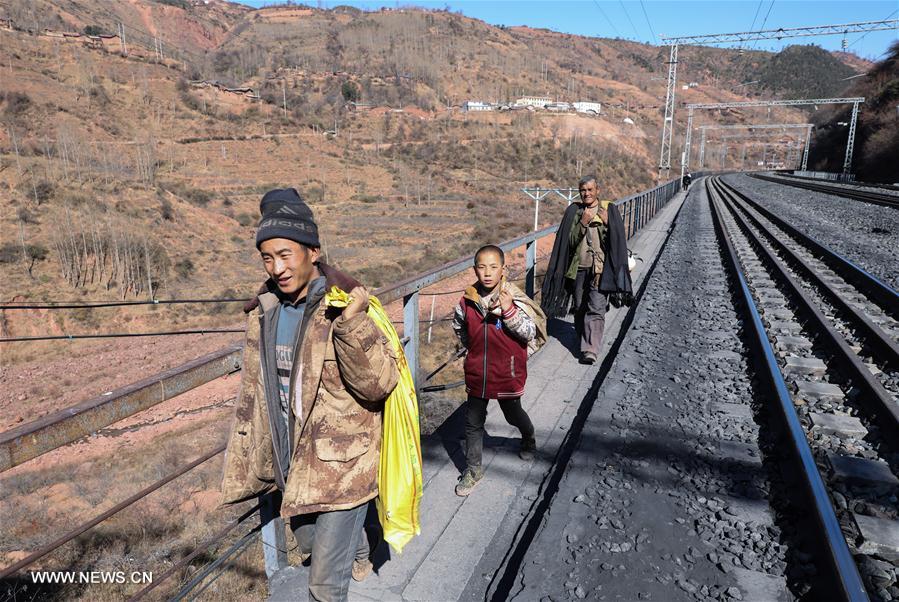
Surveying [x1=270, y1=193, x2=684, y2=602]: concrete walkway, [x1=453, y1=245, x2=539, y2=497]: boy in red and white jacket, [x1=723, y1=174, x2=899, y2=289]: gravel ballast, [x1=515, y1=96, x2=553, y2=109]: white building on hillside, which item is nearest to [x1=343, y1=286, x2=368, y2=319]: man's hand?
[x1=453, y1=245, x2=539, y2=497]: boy in red and white jacket

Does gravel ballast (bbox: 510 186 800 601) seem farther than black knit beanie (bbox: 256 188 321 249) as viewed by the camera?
Yes

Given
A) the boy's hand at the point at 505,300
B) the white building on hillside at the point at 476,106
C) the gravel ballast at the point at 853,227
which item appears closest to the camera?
the boy's hand at the point at 505,300

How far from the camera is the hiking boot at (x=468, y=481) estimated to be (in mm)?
3258

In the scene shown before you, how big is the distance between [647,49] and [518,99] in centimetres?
11878

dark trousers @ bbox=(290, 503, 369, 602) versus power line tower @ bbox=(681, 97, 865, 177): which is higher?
power line tower @ bbox=(681, 97, 865, 177)

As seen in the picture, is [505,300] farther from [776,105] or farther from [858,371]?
[776,105]

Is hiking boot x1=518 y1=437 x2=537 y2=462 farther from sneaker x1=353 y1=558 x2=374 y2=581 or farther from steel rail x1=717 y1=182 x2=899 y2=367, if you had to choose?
steel rail x1=717 y1=182 x2=899 y2=367

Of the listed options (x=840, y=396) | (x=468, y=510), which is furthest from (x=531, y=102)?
(x=468, y=510)

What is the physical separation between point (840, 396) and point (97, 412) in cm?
543

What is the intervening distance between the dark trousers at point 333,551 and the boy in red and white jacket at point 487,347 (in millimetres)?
1179

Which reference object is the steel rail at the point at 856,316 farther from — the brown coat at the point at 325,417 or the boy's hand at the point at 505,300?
the brown coat at the point at 325,417

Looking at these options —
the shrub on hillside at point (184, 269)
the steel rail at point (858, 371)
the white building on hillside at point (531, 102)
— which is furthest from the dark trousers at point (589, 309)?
the white building on hillside at point (531, 102)

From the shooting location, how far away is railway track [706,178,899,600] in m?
2.81

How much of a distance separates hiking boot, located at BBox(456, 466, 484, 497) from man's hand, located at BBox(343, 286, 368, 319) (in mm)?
1791
